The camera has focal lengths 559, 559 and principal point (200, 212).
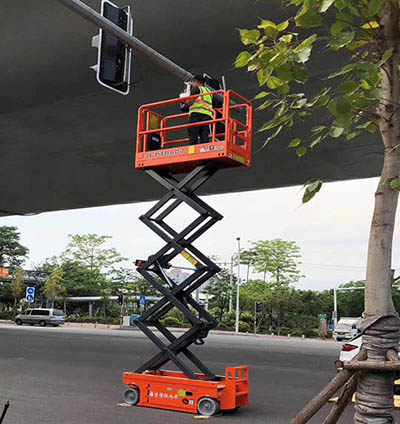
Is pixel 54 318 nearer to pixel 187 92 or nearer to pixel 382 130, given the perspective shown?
pixel 187 92

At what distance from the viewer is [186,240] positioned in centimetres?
888

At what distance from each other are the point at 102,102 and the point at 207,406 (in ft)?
32.3

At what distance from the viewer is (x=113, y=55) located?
7.84 meters

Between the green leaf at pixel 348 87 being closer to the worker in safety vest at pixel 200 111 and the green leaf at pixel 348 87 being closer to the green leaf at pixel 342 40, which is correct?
the green leaf at pixel 342 40

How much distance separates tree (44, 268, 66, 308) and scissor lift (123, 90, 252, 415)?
5691 centimetres

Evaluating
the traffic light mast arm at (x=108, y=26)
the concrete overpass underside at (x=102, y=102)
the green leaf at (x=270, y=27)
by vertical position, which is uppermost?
the concrete overpass underside at (x=102, y=102)

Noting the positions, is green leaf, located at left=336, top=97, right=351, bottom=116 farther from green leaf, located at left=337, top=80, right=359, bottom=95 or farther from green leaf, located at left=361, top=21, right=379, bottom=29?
green leaf, located at left=361, top=21, right=379, bottom=29

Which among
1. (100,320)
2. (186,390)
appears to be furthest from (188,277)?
(100,320)

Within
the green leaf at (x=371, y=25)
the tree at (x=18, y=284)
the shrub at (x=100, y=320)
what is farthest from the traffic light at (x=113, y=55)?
the tree at (x=18, y=284)

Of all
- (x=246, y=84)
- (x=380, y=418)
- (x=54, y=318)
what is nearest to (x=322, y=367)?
(x=246, y=84)

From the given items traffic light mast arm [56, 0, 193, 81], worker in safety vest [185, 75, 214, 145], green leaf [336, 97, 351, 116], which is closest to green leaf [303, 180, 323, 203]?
green leaf [336, 97, 351, 116]

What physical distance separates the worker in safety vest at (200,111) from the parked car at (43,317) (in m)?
47.0

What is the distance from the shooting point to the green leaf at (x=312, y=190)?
3.51 meters

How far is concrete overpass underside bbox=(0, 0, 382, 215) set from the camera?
10.7 meters
